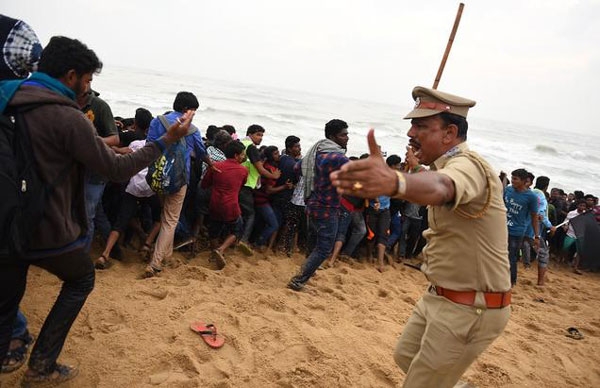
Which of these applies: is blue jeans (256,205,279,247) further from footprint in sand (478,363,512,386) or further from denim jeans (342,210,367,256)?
footprint in sand (478,363,512,386)

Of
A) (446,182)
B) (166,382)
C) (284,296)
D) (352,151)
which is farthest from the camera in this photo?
(352,151)

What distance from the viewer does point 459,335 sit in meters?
1.97

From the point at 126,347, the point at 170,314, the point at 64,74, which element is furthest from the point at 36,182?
the point at 170,314

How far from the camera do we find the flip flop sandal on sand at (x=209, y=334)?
295 cm

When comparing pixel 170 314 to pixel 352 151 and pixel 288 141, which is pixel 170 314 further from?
pixel 352 151

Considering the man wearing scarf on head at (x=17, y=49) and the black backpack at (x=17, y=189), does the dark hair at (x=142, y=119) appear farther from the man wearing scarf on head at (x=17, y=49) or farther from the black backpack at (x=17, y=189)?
the black backpack at (x=17, y=189)

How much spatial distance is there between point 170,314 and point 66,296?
3.96 ft

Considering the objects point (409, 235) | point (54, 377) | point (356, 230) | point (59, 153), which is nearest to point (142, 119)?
point (59, 153)

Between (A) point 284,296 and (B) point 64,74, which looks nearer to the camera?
(B) point 64,74

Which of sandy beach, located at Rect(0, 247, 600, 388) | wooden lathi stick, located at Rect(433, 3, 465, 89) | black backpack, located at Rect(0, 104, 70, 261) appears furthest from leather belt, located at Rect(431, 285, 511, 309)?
wooden lathi stick, located at Rect(433, 3, 465, 89)

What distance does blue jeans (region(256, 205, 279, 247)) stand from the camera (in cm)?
551

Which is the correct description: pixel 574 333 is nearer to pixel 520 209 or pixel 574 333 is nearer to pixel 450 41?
pixel 520 209

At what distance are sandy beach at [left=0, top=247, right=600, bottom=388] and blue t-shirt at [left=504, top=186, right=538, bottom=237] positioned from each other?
1.29 meters

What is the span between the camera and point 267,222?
554 cm
